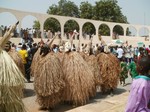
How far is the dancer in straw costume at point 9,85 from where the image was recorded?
205cm

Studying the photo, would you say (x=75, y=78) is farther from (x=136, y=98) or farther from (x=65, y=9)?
(x=65, y=9)

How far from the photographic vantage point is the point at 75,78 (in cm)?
772

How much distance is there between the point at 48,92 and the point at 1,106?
5.08m

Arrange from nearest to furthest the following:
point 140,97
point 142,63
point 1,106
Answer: point 1,106
point 140,97
point 142,63

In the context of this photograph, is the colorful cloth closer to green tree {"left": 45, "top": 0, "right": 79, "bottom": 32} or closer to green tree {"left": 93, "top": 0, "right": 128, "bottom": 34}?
green tree {"left": 93, "top": 0, "right": 128, "bottom": 34}

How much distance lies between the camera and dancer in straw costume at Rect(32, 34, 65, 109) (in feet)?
23.2

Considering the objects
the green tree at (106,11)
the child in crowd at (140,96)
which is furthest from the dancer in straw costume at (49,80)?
the green tree at (106,11)

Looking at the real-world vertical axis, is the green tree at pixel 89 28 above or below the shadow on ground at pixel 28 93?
above

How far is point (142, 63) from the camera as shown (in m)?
3.32

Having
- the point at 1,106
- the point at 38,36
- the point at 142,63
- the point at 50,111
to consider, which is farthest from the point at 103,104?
the point at 38,36

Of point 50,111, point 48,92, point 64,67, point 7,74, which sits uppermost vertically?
point 7,74

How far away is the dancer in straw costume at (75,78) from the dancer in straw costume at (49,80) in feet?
1.30

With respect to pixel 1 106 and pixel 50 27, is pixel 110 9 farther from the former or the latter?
pixel 1 106

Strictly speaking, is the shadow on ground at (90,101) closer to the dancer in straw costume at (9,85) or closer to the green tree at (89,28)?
the dancer in straw costume at (9,85)
